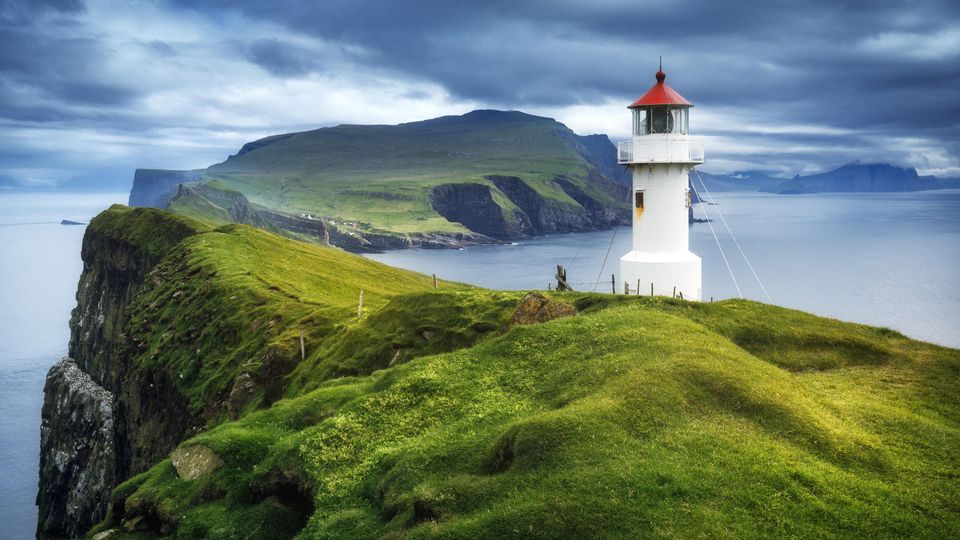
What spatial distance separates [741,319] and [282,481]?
17239mm

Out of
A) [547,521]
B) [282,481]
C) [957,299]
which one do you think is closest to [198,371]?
[282,481]

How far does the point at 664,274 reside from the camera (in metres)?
39.3

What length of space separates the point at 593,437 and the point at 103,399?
79655mm

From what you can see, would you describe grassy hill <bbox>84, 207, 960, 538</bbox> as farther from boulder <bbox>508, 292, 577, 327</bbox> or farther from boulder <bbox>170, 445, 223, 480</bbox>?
boulder <bbox>508, 292, 577, 327</bbox>

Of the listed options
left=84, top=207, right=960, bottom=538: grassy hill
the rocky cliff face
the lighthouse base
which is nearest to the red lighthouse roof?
the lighthouse base

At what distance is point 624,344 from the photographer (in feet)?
78.9

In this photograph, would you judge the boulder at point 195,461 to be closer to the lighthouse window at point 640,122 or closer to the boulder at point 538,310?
the boulder at point 538,310

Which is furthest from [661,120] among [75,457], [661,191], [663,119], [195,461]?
[75,457]

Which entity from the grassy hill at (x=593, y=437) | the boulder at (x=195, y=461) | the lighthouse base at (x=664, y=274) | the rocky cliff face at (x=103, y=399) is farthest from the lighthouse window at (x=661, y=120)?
the rocky cliff face at (x=103, y=399)

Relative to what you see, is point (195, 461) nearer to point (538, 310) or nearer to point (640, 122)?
point (538, 310)

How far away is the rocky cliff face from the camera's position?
55.5 m

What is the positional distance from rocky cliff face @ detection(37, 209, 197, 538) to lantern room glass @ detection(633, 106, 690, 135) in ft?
107

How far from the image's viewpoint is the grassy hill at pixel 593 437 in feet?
50.8

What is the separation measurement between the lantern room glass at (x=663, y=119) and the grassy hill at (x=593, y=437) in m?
11.7
